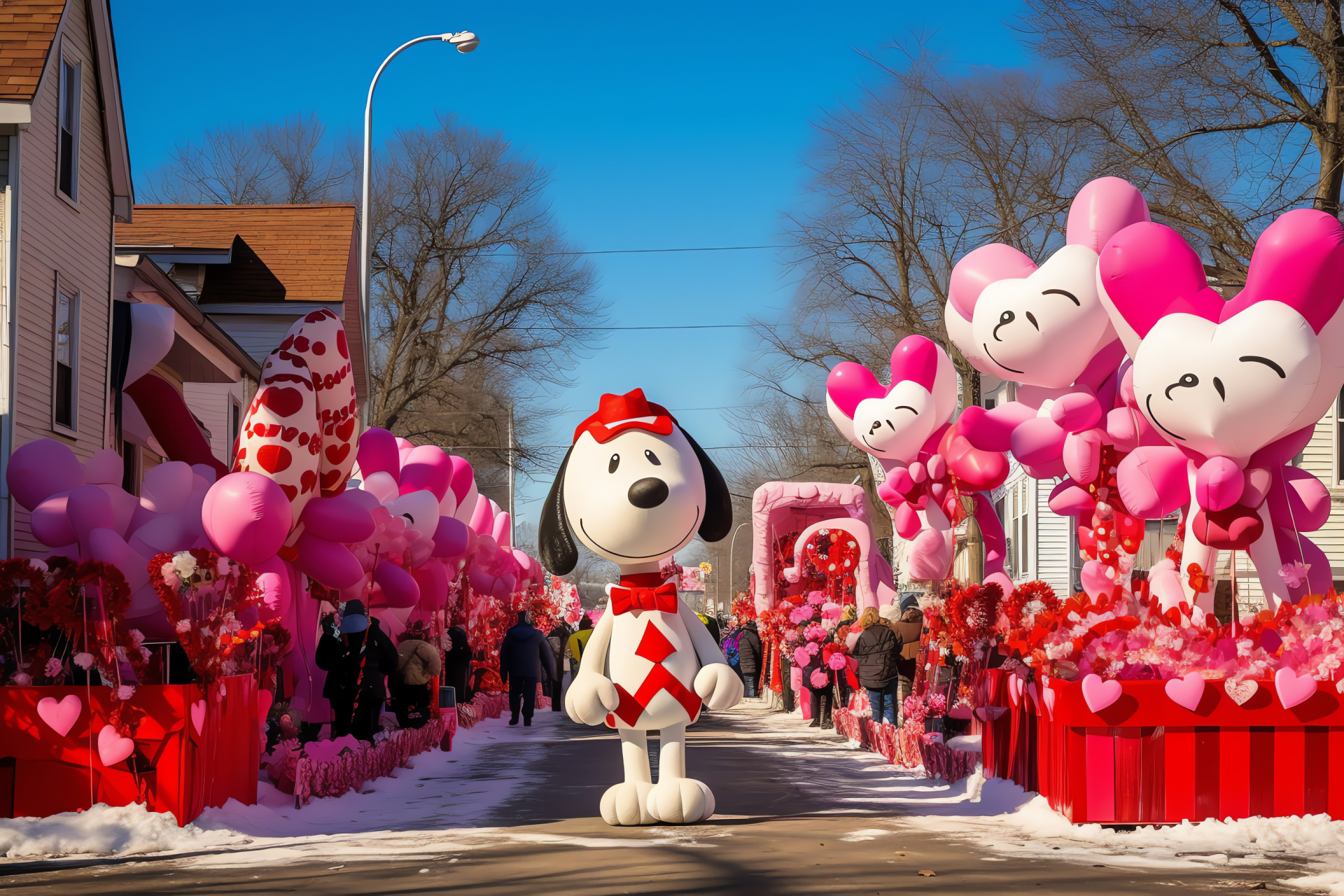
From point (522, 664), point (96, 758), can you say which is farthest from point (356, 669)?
point (522, 664)

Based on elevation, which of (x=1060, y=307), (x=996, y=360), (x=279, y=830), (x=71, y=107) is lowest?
(x=279, y=830)

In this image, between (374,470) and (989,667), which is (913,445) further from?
(374,470)

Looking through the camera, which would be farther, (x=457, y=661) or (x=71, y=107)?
(x=457, y=661)

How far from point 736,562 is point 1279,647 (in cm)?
8883

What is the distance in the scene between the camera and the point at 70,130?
1498cm

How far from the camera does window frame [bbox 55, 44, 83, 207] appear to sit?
14586mm

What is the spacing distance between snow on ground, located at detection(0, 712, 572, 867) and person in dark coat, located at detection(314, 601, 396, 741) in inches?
35.6

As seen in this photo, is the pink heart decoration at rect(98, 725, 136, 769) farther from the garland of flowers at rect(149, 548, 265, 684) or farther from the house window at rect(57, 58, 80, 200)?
the house window at rect(57, 58, 80, 200)

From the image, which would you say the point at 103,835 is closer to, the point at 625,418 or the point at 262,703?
the point at 262,703

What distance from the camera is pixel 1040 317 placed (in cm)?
1113

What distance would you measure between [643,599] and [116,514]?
4.36 meters

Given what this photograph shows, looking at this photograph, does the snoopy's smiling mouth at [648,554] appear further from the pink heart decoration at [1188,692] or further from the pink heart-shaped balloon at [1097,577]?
the pink heart-shaped balloon at [1097,577]

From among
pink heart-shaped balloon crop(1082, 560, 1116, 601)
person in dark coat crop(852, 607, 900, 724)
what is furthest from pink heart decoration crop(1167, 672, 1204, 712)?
person in dark coat crop(852, 607, 900, 724)

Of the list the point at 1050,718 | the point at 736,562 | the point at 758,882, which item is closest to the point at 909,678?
the point at 1050,718
